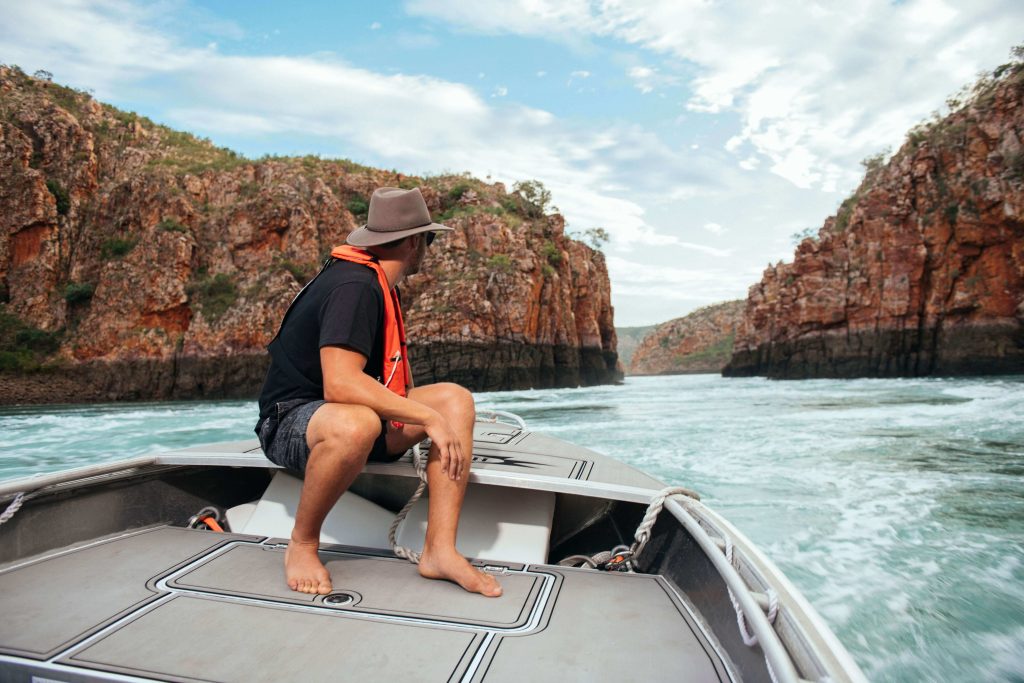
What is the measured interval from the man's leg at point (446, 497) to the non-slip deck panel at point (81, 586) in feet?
2.46

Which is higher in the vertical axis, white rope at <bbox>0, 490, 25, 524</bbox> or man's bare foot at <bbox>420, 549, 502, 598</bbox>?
white rope at <bbox>0, 490, 25, 524</bbox>

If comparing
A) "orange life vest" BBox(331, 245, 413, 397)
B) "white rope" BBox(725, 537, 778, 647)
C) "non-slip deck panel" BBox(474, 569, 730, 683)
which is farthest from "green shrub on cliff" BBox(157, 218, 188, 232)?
"white rope" BBox(725, 537, 778, 647)

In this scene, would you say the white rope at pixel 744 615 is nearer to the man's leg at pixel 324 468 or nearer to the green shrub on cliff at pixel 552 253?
the man's leg at pixel 324 468

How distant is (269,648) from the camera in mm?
1294

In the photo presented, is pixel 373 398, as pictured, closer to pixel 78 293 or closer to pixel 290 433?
pixel 290 433

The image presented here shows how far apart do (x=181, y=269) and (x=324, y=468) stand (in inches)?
1093

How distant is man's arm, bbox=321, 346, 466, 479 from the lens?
5.42ft

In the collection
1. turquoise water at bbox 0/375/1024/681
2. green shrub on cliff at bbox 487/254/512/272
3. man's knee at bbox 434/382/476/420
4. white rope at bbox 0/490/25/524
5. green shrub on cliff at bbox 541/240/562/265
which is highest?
green shrub on cliff at bbox 541/240/562/265

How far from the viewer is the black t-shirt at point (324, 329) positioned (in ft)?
5.48

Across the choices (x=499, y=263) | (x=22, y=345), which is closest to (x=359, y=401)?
(x=499, y=263)

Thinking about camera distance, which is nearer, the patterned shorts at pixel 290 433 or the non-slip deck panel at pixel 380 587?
the non-slip deck panel at pixel 380 587

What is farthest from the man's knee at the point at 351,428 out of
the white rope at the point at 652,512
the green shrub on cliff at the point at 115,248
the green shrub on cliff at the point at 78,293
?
the green shrub on cliff at the point at 115,248

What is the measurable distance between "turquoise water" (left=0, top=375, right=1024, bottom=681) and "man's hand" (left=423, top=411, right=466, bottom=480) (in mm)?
1935

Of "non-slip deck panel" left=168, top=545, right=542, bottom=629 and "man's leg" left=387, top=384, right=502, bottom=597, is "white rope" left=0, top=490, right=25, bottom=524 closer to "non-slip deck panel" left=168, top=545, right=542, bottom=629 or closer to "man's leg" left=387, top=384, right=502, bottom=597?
"non-slip deck panel" left=168, top=545, right=542, bottom=629
